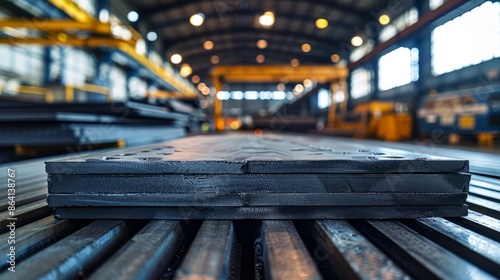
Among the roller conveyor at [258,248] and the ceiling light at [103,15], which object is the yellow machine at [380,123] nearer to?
the roller conveyor at [258,248]

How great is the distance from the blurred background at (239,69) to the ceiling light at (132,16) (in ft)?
0.13

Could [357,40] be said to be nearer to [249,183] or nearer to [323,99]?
[323,99]

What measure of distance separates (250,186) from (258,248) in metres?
0.19

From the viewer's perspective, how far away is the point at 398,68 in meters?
9.26

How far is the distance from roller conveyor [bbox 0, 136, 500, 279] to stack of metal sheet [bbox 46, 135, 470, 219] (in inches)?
1.6

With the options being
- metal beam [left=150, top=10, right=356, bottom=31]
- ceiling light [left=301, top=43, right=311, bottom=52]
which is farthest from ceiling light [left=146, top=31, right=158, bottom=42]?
ceiling light [left=301, top=43, right=311, bottom=52]

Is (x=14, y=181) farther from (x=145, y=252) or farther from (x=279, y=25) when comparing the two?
(x=279, y=25)

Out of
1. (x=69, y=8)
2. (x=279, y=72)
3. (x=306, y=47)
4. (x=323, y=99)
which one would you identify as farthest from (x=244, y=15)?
(x=323, y=99)

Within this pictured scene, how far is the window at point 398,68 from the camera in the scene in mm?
8398

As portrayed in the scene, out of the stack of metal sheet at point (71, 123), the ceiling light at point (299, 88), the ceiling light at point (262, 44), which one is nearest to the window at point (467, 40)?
the stack of metal sheet at point (71, 123)

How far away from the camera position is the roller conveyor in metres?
0.60

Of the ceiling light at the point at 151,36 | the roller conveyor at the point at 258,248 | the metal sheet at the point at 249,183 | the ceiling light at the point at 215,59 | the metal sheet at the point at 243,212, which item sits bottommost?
the roller conveyor at the point at 258,248

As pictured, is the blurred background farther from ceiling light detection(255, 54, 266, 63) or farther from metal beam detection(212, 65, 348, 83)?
ceiling light detection(255, 54, 266, 63)

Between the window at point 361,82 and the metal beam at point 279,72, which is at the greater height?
the window at point 361,82
